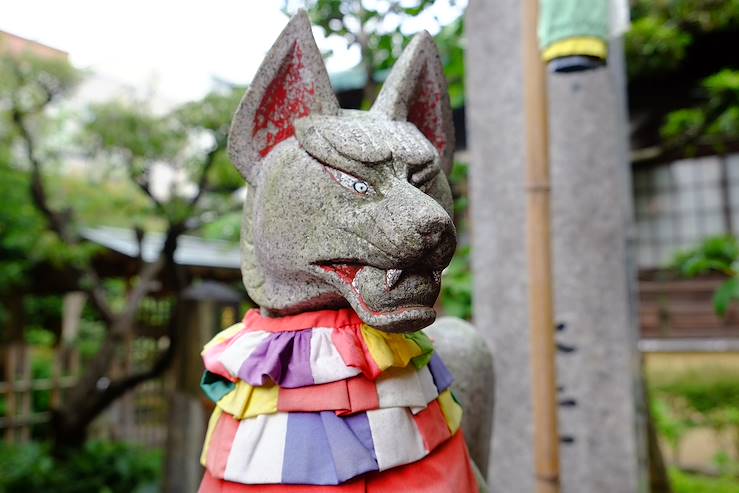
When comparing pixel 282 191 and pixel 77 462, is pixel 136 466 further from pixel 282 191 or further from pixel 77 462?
pixel 282 191

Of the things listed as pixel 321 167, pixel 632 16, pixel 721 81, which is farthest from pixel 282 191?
pixel 632 16

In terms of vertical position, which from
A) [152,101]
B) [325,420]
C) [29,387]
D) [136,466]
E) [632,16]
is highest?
[632,16]

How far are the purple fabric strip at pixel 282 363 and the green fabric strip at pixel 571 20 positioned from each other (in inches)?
57.8

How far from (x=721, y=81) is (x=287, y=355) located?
3582 mm

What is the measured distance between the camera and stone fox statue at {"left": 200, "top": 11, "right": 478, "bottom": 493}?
980 mm

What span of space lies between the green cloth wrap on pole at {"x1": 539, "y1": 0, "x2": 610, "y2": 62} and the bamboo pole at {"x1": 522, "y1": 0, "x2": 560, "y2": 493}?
0.14 m

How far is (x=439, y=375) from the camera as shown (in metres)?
1.23

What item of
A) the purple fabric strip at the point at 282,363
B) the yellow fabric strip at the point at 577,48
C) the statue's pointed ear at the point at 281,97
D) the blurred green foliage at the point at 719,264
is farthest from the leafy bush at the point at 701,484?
the statue's pointed ear at the point at 281,97

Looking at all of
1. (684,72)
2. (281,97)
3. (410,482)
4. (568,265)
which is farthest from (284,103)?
(684,72)

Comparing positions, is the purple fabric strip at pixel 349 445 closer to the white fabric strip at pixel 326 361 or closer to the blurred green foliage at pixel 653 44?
the white fabric strip at pixel 326 361

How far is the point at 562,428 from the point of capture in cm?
281

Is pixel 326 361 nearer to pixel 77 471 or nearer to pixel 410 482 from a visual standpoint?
pixel 410 482

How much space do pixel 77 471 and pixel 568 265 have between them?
4.33 m

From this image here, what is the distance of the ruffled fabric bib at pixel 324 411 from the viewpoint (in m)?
1.00
